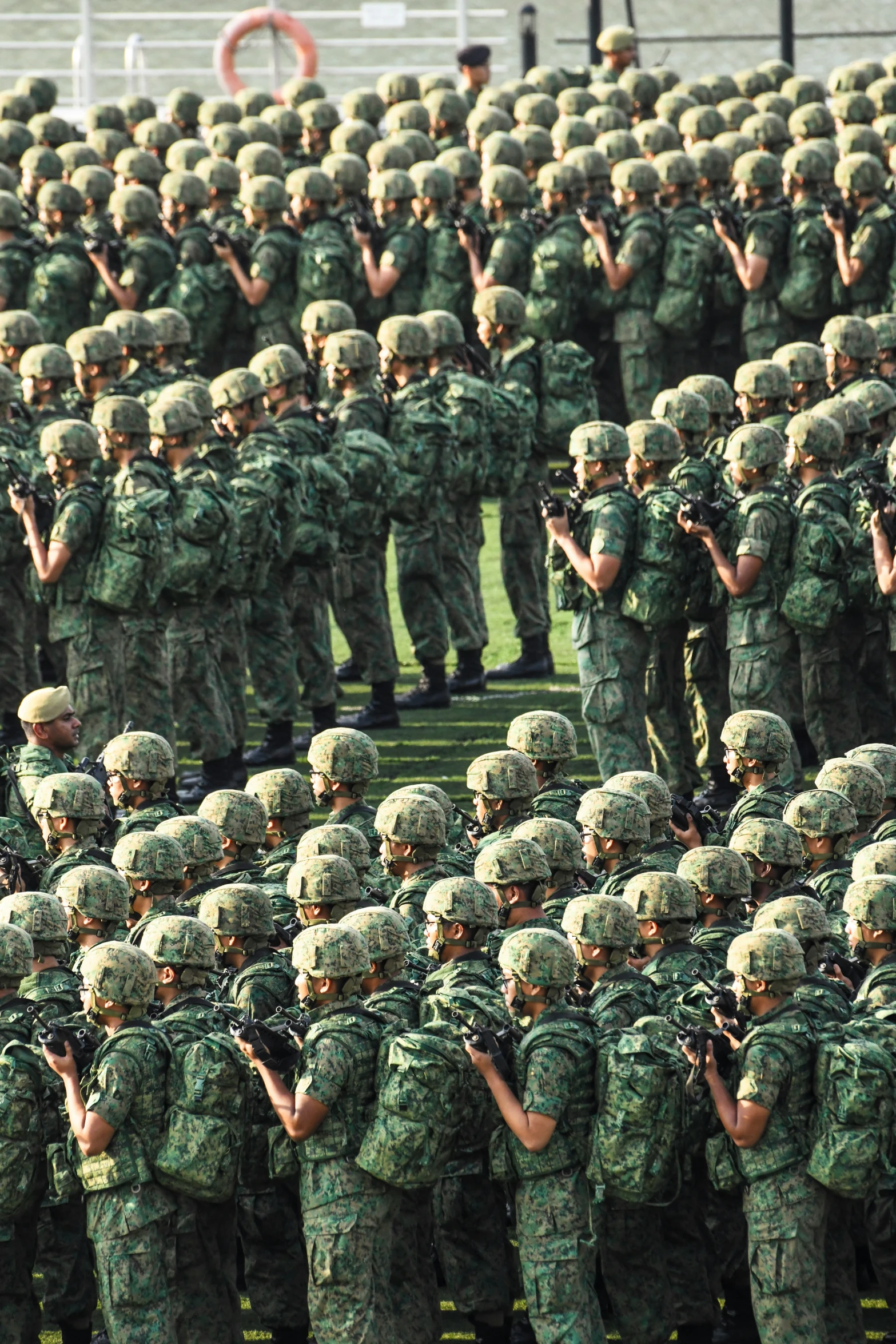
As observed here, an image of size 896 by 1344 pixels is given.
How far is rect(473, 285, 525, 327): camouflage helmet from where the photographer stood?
658 inches

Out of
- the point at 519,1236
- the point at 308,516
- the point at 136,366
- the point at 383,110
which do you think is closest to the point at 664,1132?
the point at 519,1236

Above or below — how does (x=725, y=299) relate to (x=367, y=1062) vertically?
above

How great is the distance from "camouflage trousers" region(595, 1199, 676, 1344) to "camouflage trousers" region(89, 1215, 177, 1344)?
1523 mm

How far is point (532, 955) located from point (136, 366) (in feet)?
27.6

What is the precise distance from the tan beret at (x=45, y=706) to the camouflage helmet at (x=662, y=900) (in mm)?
3528

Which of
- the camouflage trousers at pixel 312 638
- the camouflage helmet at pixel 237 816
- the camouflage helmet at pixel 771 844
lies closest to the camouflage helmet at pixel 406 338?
the camouflage trousers at pixel 312 638

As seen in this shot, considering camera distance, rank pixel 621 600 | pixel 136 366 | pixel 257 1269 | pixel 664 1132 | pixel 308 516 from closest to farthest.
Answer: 1. pixel 664 1132
2. pixel 257 1269
3. pixel 621 600
4. pixel 308 516
5. pixel 136 366

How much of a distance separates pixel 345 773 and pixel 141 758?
0.91m

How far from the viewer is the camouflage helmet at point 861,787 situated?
1130 cm

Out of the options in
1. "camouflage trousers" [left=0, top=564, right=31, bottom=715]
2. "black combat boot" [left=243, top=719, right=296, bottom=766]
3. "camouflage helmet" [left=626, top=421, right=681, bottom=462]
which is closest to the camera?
"camouflage helmet" [left=626, top=421, right=681, bottom=462]

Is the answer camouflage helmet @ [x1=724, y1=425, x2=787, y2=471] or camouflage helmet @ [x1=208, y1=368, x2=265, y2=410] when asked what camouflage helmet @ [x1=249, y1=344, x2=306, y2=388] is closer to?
camouflage helmet @ [x1=208, y1=368, x2=265, y2=410]

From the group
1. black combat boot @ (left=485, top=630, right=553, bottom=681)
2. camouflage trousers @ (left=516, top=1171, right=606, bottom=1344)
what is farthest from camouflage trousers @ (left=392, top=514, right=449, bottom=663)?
camouflage trousers @ (left=516, top=1171, right=606, bottom=1344)

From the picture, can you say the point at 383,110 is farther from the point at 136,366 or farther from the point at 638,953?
the point at 638,953

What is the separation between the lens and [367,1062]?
9.14 m
